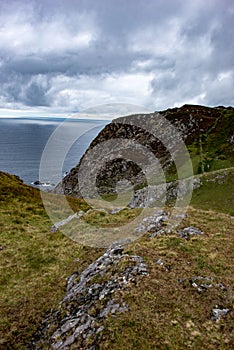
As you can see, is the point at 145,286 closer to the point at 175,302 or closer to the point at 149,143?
the point at 175,302

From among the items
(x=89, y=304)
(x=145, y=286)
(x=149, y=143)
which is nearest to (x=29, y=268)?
(x=89, y=304)

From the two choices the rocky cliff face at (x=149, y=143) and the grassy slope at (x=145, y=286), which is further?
the rocky cliff face at (x=149, y=143)

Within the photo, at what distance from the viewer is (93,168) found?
133m

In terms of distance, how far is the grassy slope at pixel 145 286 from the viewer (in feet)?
39.3

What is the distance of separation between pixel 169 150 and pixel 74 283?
97684mm

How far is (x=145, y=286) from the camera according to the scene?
48.2 feet

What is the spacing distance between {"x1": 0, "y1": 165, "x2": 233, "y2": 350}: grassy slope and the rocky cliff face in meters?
63.4

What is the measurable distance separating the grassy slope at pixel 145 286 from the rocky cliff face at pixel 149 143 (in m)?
63.4

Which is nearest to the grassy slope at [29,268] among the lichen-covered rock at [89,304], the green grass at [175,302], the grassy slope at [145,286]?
the grassy slope at [145,286]

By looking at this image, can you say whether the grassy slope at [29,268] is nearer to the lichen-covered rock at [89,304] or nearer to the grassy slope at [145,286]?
the grassy slope at [145,286]

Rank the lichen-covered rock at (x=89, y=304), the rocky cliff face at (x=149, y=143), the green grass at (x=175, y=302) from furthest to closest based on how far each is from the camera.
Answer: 1. the rocky cliff face at (x=149, y=143)
2. the lichen-covered rock at (x=89, y=304)
3. the green grass at (x=175, y=302)

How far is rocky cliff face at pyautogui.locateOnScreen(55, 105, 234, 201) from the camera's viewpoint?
98338 mm

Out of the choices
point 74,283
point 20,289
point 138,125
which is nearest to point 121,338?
point 74,283

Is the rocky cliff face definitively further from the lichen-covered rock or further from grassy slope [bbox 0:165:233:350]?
the lichen-covered rock
